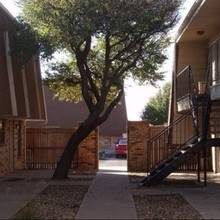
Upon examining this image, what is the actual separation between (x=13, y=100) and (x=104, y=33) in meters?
4.04

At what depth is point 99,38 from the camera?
20.3 meters

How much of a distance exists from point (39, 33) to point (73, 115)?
35.4 metres

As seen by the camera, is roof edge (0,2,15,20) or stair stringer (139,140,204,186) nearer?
stair stringer (139,140,204,186)

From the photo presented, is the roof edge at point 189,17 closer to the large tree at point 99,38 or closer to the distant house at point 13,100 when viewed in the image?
the large tree at point 99,38

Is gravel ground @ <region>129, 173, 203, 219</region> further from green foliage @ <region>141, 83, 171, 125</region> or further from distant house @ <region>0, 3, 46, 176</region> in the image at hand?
green foliage @ <region>141, 83, 171, 125</region>

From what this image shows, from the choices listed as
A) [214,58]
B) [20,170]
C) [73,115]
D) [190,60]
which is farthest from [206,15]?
[73,115]

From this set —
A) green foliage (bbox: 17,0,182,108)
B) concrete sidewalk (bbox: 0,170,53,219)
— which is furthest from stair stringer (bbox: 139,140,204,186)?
green foliage (bbox: 17,0,182,108)

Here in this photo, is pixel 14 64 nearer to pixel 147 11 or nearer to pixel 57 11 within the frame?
pixel 57 11

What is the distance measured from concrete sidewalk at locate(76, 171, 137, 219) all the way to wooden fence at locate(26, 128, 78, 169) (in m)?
6.89

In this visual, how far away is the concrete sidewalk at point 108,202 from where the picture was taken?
11.1 meters

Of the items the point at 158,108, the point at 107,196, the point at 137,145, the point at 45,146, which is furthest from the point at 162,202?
the point at 158,108

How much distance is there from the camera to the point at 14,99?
768 inches

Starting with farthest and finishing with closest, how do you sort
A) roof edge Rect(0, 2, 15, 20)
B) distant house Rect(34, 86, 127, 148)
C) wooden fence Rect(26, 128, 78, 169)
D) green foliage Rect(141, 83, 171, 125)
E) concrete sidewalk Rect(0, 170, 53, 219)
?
1. green foliage Rect(141, 83, 171, 125)
2. distant house Rect(34, 86, 127, 148)
3. wooden fence Rect(26, 128, 78, 169)
4. roof edge Rect(0, 2, 15, 20)
5. concrete sidewalk Rect(0, 170, 53, 219)

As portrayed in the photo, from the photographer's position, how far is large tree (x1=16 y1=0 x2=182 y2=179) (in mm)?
17500
